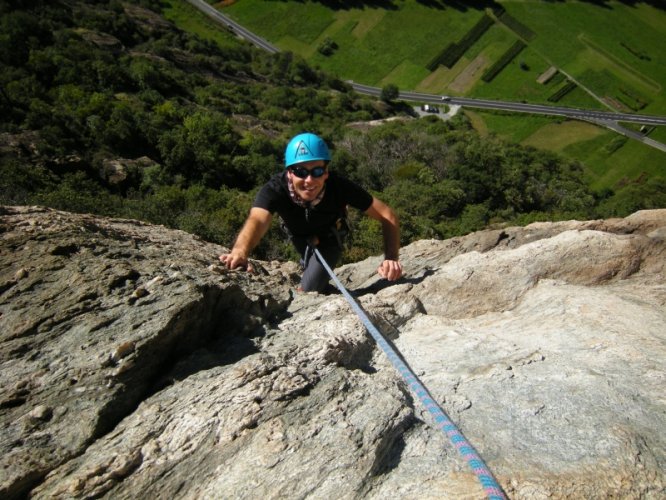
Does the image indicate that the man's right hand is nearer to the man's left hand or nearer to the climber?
the climber

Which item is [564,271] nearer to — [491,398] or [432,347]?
[432,347]

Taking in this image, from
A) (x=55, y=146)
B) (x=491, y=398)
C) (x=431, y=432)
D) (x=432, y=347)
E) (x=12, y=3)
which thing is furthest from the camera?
(x=12, y=3)

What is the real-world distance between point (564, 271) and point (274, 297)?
5.16 m

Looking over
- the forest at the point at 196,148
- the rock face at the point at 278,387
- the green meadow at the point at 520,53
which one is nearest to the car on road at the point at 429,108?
the green meadow at the point at 520,53

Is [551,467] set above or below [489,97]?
below

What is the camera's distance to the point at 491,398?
4.70 m

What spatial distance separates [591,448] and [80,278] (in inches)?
220

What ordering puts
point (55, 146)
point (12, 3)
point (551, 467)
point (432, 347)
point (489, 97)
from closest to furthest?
point (551, 467), point (432, 347), point (55, 146), point (12, 3), point (489, 97)

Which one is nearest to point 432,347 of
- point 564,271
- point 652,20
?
point 564,271

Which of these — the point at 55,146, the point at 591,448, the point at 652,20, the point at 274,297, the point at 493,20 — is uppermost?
the point at 493,20

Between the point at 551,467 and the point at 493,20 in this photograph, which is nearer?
the point at 551,467

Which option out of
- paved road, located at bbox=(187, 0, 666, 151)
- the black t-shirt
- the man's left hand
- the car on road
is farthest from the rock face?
paved road, located at bbox=(187, 0, 666, 151)

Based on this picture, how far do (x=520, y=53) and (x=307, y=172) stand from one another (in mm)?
99193

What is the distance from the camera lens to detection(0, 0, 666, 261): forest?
80.9ft
